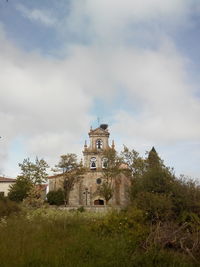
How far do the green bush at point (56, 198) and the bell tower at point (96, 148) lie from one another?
628 centimetres

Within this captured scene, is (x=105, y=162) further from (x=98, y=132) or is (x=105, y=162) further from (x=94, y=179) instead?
(x=98, y=132)

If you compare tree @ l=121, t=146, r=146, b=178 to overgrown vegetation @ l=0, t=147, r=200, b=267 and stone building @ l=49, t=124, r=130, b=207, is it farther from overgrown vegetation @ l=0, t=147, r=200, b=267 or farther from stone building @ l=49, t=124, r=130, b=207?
overgrown vegetation @ l=0, t=147, r=200, b=267

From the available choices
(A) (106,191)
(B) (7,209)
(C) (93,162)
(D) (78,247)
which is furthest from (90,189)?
(D) (78,247)

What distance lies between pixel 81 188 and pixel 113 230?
32730mm

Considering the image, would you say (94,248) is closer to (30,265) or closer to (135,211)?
(30,265)

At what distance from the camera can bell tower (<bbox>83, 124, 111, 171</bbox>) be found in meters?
41.3

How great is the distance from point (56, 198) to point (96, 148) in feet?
32.2

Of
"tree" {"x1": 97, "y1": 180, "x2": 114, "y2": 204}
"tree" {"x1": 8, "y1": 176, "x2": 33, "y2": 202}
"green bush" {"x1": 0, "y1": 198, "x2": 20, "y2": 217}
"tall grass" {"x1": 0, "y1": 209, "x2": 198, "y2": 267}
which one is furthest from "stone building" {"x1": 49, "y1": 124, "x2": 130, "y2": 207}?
"tall grass" {"x1": 0, "y1": 209, "x2": 198, "y2": 267}

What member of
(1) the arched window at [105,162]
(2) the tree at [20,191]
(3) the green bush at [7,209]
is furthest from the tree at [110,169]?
(3) the green bush at [7,209]

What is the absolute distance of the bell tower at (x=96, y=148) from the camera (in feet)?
136

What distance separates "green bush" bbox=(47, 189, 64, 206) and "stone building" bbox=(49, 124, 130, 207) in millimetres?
3145

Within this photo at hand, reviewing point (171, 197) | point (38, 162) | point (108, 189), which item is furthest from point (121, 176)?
point (171, 197)

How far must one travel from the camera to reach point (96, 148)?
4188 centimetres

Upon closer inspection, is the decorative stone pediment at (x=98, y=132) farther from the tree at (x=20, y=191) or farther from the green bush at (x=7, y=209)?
the green bush at (x=7, y=209)
